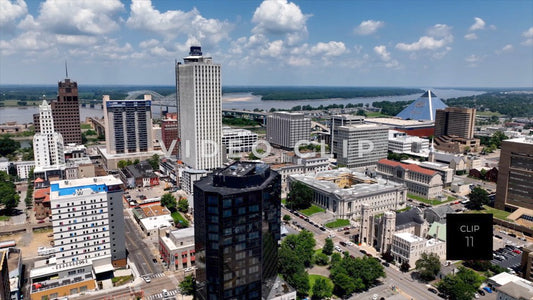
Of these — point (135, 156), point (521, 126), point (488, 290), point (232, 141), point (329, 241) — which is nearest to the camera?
point (488, 290)

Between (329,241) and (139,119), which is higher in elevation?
(139,119)

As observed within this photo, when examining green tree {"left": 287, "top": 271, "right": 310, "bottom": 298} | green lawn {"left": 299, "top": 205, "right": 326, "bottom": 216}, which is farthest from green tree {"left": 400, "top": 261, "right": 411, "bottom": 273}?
green lawn {"left": 299, "top": 205, "right": 326, "bottom": 216}

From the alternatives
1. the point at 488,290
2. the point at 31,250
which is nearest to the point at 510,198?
the point at 488,290

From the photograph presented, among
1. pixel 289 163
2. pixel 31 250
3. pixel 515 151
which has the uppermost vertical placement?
pixel 515 151

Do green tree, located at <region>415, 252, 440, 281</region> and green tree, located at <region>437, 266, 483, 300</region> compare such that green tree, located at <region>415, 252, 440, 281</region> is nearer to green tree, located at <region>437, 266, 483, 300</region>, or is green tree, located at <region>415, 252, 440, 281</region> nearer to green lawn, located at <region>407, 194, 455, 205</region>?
green tree, located at <region>437, 266, 483, 300</region>

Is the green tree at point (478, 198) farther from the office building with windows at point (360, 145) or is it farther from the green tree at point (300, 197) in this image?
the office building with windows at point (360, 145)

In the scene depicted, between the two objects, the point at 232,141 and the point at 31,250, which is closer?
the point at 31,250

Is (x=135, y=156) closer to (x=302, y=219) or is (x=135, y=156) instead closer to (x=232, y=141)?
(x=232, y=141)

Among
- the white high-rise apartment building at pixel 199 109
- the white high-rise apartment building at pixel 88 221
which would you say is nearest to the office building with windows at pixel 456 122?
the white high-rise apartment building at pixel 199 109

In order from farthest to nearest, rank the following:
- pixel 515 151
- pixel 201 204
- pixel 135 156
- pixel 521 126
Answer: pixel 521 126
pixel 135 156
pixel 515 151
pixel 201 204
